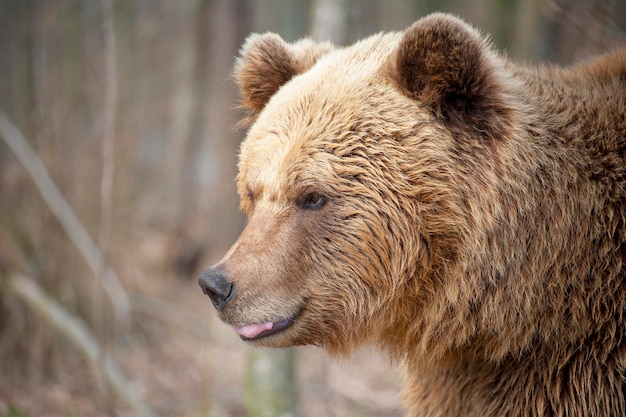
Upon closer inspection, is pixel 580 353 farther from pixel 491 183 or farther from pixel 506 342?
pixel 491 183

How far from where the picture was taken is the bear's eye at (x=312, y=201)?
3.12 m

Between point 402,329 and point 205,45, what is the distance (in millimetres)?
11531

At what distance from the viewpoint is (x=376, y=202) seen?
3072mm

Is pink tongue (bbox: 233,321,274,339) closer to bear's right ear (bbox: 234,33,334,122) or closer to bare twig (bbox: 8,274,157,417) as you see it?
bear's right ear (bbox: 234,33,334,122)

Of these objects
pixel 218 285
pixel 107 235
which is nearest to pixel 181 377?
pixel 107 235

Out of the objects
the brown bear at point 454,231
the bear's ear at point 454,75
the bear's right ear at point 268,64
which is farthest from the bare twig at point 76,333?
the bear's ear at point 454,75

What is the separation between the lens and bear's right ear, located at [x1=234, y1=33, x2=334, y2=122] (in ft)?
12.5

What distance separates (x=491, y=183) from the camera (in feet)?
9.66

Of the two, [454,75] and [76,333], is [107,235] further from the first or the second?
[454,75]

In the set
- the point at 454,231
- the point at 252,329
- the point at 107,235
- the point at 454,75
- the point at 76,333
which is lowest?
the point at 76,333

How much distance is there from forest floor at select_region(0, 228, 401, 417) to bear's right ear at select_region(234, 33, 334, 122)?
2.55 meters

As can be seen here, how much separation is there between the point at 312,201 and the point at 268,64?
1.12 metres

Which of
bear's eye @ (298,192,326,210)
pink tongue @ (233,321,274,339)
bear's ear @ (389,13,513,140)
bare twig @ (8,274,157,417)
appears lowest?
bare twig @ (8,274,157,417)

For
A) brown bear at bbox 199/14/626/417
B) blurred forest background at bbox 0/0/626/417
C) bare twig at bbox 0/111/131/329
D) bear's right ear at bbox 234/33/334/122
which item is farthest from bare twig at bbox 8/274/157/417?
bear's right ear at bbox 234/33/334/122
